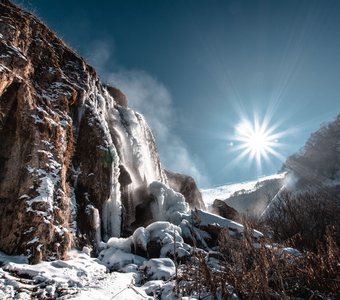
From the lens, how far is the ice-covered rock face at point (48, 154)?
27.3ft

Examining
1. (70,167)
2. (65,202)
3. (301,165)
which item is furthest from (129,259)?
(301,165)

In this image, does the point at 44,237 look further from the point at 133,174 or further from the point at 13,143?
the point at 133,174

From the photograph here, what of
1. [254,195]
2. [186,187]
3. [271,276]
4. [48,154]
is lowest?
[271,276]

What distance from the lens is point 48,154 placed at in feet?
31.3

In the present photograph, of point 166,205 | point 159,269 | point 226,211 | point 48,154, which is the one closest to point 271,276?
point 159,269

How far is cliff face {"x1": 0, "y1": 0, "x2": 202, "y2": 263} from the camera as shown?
27.3 ft

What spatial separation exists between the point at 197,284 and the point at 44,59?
38.6ft

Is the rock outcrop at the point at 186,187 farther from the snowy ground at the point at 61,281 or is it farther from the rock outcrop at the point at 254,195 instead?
the rock outcrop at the point at 254,195

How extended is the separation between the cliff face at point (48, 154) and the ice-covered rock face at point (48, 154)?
27mm

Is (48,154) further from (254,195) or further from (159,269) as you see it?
(254,195)

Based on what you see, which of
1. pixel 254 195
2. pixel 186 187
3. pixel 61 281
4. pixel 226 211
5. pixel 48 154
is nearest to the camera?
pixel 61 281

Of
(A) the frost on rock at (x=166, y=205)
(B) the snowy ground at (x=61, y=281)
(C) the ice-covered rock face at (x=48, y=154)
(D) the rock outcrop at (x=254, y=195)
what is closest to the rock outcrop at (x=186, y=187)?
(A) the frost on rock at (x=166, y=205)

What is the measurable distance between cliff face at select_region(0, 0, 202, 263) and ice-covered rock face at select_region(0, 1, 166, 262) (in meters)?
0.03

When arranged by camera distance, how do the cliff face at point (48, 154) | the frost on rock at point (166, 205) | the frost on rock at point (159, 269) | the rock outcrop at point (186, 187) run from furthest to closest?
the rock outcrop at point (186, 187), the frost on rock at point (166, 205), the cliff face at point (48, 154), the frost on rock at point (159, 269)
